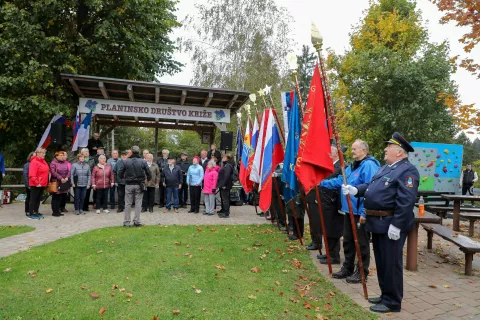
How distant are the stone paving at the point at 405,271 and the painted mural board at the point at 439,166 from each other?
5713 millimetres

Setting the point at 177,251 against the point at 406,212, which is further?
the point at 177,251

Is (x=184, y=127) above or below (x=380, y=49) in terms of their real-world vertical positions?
below

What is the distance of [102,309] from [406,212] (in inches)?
145

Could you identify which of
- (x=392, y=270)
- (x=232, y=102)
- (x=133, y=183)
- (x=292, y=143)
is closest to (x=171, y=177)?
(x=133, y=183)

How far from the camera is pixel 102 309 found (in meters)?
4.07

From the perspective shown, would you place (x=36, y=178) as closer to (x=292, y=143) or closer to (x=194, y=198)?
(x=194, y=198)

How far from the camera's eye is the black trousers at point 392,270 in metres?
4.31

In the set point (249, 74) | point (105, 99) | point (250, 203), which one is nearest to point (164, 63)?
point (249, 74)

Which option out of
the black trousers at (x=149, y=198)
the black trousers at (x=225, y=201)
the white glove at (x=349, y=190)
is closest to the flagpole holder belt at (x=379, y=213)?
the white glove at (x=349, y=190)

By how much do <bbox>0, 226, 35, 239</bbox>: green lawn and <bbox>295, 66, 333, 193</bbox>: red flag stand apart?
6.80 m

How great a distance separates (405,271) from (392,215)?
247cm

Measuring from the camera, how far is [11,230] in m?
8.41

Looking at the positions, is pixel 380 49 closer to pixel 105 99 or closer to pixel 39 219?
pixel 105 99

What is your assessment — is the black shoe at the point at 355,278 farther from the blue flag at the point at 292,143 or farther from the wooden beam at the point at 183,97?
the wooden beam at the point at 183,97
